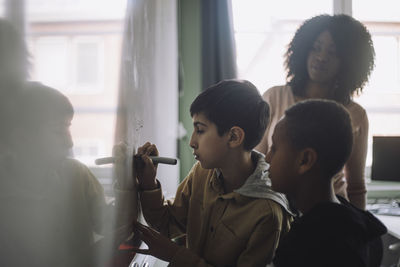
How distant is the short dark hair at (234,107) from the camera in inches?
34.5

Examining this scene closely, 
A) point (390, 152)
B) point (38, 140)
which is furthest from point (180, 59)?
point (38, 140)

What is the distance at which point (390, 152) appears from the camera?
2014mm

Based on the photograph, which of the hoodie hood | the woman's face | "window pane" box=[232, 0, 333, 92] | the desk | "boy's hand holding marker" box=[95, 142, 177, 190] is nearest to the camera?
"boy's hand holding marker" box=[95, 142, 177, 190]

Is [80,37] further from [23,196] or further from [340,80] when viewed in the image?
[340,80]

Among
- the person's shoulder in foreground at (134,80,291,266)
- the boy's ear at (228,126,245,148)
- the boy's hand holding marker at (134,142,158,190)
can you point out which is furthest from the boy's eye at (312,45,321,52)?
the boy's hand holding marker at (134,142,158,190)

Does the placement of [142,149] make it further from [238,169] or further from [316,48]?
[316,48]

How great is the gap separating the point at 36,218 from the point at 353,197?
1285 mm

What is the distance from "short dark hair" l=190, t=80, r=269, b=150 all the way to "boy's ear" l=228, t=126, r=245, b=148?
0.5 inches

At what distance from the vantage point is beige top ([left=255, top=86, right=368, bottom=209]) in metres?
1.29

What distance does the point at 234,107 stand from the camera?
889 millimetres

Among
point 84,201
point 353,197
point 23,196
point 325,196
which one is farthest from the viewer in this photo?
point 353,197

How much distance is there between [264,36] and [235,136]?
1.60 metres

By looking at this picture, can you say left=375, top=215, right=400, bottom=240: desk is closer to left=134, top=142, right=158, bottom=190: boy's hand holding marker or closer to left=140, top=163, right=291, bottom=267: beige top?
left=140, top=163, right=291, bottom=267: beige top

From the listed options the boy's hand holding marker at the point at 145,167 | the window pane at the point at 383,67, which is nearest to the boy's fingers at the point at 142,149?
the boy's hand holding marker at the point at 145,167
